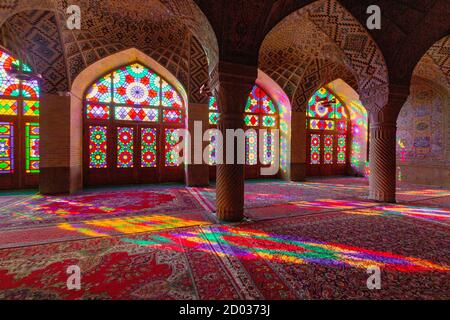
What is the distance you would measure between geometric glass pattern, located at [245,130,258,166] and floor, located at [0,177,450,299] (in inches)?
199

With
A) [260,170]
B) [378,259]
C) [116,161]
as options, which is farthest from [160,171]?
[378,259]

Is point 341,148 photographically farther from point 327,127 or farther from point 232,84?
point 232,84

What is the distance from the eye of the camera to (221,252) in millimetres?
2715

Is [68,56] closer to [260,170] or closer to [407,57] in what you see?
[260,170]

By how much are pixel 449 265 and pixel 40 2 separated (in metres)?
9.36

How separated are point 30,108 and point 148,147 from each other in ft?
13.0

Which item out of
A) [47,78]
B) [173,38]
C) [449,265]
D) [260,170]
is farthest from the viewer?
[260,170]

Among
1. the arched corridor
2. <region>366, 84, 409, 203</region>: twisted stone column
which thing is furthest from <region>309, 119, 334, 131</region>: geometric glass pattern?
<region>366, 84, 409, 203</region>: twisted stone column

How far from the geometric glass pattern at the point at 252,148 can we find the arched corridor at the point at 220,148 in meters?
0.07

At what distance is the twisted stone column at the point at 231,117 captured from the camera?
12.4 ft

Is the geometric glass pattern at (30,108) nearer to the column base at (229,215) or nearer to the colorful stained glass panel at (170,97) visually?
the colorful stained glass panel at (170,97)

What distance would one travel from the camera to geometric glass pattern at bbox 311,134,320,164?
11.0 m

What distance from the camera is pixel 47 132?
6410mm

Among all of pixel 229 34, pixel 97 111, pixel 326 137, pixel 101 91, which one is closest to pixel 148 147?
pixel 97 111
